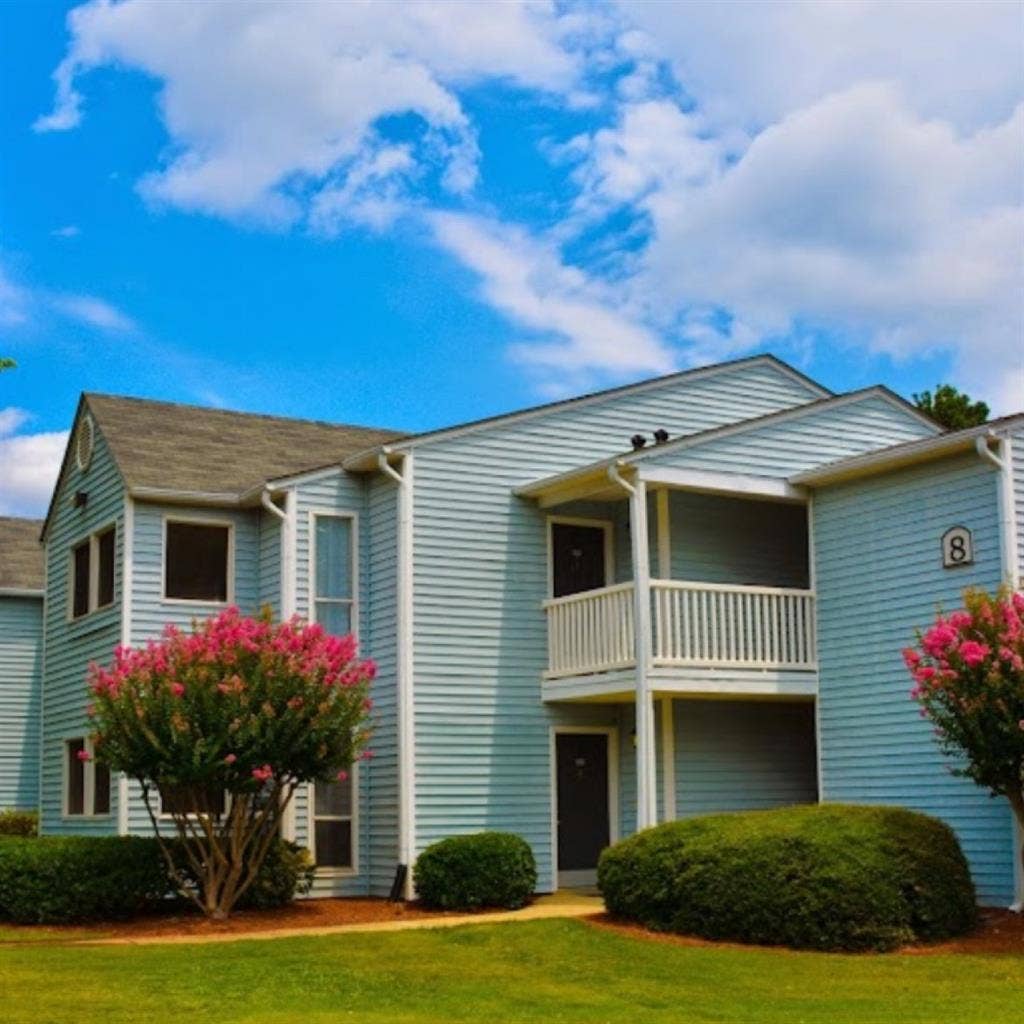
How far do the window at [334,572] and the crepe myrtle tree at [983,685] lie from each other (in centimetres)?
791

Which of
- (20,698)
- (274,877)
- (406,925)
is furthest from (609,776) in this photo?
(20,698)

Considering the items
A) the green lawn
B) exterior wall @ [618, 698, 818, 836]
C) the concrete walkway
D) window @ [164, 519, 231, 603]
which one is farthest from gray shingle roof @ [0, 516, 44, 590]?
the green lawn

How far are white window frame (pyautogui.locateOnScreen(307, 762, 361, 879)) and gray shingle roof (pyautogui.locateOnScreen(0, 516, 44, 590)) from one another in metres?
12.1

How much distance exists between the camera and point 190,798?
704 inches

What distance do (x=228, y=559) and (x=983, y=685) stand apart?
10649 mm

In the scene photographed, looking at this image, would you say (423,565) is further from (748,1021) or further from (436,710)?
(748,1021)

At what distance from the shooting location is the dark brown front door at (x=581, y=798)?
2070cm

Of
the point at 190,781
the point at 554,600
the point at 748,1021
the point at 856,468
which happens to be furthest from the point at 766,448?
the point at 748,1021

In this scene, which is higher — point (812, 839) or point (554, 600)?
point (554, 600)

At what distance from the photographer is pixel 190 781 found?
55.6 ft

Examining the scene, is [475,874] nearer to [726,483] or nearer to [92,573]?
[726,483]

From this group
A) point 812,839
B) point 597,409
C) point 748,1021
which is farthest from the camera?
point 597,409

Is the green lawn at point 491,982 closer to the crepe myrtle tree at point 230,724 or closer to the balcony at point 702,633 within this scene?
the crepe myrtle tree at point 230,724

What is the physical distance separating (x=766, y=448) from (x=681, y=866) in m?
6.78
